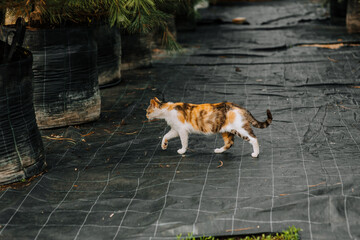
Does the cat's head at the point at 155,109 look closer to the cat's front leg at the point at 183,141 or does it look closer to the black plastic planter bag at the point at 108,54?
the cat's front leg at the point at 183,141

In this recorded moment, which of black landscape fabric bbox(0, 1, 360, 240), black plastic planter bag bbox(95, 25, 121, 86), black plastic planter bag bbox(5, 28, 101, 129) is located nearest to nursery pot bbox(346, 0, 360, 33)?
black landscape fabric bbox(0, 1, 360, 240)

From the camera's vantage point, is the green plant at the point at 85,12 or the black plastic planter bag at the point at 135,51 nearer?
the green plant at the point at 85,12

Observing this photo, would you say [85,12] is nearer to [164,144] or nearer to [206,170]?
[164,144]

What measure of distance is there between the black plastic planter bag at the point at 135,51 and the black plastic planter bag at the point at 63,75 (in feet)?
6.87

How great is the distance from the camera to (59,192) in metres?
3.24

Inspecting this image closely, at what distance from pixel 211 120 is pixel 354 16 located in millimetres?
5787

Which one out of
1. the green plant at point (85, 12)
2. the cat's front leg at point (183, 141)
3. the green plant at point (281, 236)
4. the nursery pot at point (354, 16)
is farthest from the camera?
the nursery pot at point (354, 16)

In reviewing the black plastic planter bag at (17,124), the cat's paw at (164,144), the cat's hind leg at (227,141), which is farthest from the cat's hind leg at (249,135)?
the black plastic planter bag at (17,124)

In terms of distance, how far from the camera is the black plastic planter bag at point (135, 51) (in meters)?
6.77

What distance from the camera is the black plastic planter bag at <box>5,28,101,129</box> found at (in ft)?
14.4

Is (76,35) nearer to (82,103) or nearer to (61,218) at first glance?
(82,103)

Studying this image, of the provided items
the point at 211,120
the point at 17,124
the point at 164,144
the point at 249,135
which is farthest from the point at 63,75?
the point at 249,135

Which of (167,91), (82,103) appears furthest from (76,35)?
(167,91)

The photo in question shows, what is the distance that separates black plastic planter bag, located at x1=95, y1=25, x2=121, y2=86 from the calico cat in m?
2.36
